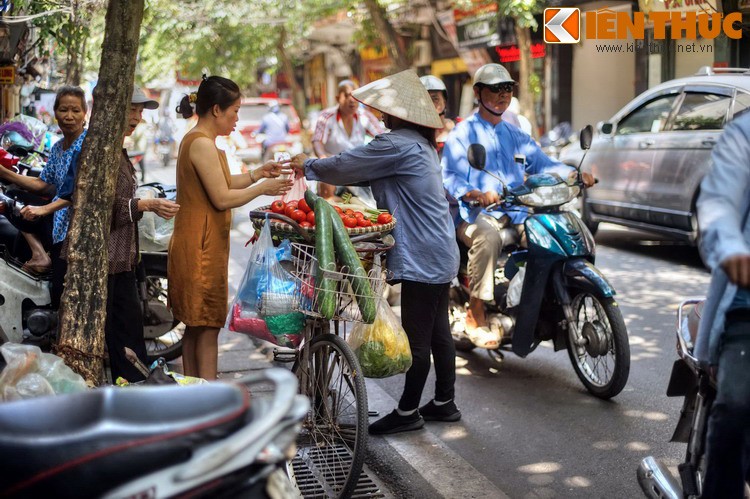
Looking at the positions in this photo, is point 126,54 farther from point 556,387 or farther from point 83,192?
point 556,387

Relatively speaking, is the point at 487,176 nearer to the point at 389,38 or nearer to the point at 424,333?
the point at 424,333

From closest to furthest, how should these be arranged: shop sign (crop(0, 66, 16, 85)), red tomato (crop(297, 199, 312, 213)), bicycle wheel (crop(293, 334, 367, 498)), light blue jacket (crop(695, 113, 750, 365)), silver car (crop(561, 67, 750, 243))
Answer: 1. light blue jacket (crop(695, 113, 750, 365))
2. bicycle wheel (crop(293, 334, 367, 498))
3. red tomato (crop(297, 199, 312, 213))
4. shop sign (crop(0, 66, 16, 85))
5. silver car (crop(561, 67, 750, 243))

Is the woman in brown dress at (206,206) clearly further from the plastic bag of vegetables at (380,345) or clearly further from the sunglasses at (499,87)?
the sunglasses at (499,87)

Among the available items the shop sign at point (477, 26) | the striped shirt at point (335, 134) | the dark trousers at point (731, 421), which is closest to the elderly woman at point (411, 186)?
the dark trousers at point (731, 421)

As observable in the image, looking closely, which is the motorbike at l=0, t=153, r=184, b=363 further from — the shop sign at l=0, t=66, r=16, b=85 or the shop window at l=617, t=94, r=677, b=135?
the shop window at l=617, t=94, r=677, b=135

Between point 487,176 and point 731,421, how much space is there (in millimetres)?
3654

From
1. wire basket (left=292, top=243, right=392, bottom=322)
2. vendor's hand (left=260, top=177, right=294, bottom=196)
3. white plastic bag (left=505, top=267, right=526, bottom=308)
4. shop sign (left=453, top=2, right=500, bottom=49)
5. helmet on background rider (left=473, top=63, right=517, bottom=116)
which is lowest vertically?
white plastic bag (left=505, top=267, right=526, bottom=308)

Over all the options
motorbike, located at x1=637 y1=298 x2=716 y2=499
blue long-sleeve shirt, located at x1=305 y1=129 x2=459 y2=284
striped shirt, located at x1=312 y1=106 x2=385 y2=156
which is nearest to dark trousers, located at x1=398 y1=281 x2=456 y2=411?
blue long-sleeve shirt, located at x1=305 y1=129 x2=459 y2=284

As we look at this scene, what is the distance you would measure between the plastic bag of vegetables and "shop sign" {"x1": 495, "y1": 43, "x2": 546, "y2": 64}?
53.8ft

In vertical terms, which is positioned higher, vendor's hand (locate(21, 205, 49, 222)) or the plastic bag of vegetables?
vendor's hand (locate(21, 205, 49, 222))

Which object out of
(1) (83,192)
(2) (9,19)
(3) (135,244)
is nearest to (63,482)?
(1) (83,192)

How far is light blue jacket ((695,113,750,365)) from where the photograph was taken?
2.76m

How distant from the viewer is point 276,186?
4.64 m

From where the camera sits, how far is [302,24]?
22359mm
